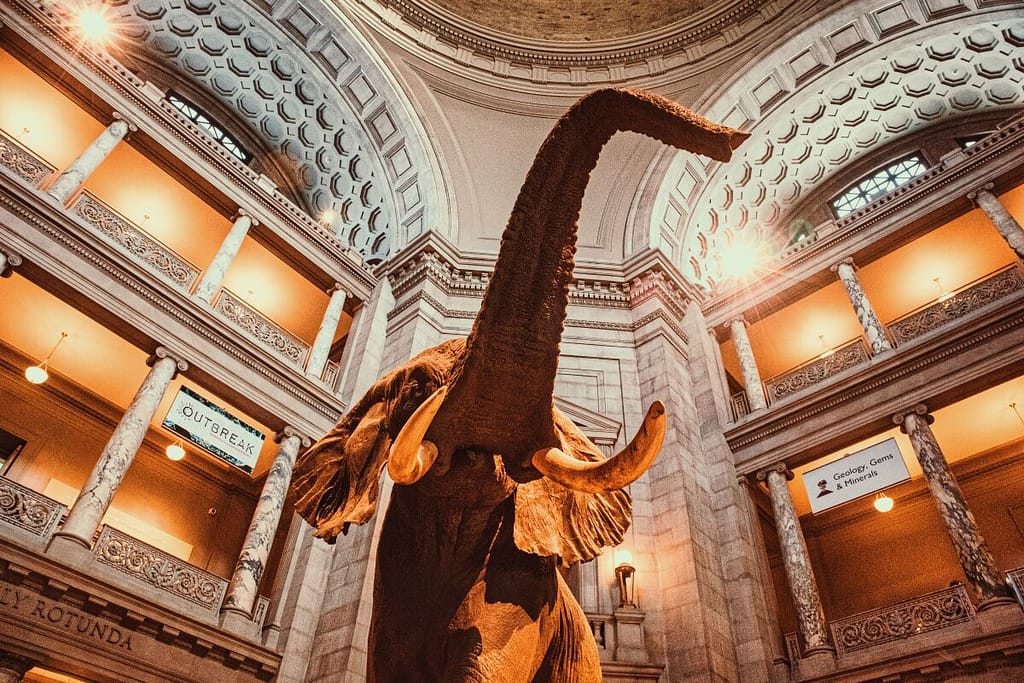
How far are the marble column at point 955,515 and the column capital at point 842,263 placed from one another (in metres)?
3.62

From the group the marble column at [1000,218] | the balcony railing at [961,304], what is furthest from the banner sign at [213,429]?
the marble column at [1000,218]

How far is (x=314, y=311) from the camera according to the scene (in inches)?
603

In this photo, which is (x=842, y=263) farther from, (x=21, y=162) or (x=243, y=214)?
(x=21, y=162)

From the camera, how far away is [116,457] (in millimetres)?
8867

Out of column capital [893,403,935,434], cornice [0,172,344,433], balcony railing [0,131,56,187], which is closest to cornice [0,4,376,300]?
balcony railing [0,131,56,187]

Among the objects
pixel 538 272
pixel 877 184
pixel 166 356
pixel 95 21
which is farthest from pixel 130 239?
pixel 877 184

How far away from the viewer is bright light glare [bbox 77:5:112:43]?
44.1ft

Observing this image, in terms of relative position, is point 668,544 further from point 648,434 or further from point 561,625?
point 648,434

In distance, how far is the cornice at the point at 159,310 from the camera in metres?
9.20

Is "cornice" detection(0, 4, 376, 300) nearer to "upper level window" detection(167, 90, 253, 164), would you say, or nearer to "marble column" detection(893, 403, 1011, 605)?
"upper level window" detection(167, 90, 253, 164)

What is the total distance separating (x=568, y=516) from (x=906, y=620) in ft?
27.8

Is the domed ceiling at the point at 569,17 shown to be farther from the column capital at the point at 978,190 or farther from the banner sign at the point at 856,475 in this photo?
the banner sign at the point at 856,475

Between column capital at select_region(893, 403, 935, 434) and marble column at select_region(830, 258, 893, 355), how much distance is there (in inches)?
50.4

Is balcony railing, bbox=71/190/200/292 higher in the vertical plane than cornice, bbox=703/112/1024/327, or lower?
lower
